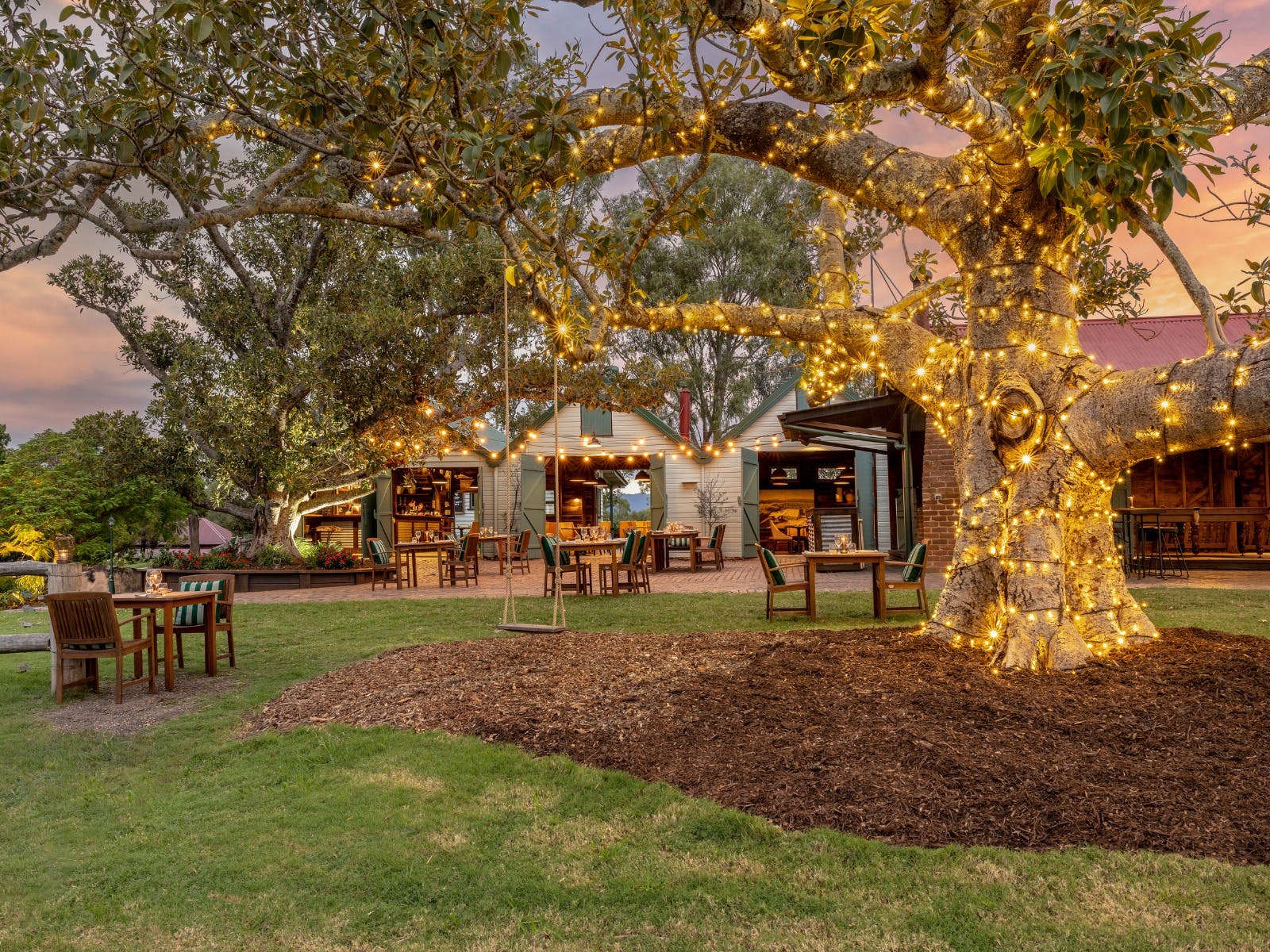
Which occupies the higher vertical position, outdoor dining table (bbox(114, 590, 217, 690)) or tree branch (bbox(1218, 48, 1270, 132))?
tree branch (bbox(1218, 48, 1270, 132))

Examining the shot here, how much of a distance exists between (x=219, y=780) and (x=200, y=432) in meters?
11.9

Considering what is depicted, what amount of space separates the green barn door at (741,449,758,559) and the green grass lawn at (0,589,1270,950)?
655 inches

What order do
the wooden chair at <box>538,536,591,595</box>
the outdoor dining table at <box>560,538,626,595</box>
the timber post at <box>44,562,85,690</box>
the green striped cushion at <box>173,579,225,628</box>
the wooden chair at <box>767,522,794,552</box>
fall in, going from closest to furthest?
the timber post at <box>44,562,85,690</box> < the green striped cushion at <box>173,579,225,628</box> < the wooden chair at <box>538,536,591,595</box> < the outdoor dining table at <box>560,538,626,595</box> < the wooden chair at <box>767,522,794,552</box>

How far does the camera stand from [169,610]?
22.1 feet

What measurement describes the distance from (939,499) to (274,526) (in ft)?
40.2

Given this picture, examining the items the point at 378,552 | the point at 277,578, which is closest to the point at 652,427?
the point at 378,552

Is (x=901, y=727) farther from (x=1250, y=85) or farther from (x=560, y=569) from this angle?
(x=560, y=569)

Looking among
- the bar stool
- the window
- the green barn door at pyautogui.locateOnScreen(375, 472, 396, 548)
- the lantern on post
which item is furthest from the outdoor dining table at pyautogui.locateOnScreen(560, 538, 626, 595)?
the green barn door at pyautogui.locateOnScreen(375, 472, 396, 548)

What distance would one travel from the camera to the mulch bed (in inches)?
127

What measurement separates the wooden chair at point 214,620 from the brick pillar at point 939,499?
10.2 metres

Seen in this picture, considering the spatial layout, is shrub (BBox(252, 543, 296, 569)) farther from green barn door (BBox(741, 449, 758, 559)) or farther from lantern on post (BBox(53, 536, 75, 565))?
green barn door (BBox(741, 449, 758, 559))

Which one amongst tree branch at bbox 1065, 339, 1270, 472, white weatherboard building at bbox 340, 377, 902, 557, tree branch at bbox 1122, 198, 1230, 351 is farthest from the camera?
white weatherboard building at bbox 340, 377, 902, 557

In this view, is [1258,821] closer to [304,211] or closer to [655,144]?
[655,144]

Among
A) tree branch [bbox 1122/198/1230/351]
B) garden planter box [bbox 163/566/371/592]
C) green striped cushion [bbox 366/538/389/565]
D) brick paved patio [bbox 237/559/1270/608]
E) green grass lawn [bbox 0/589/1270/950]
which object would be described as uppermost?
tree branch [bbox 1122/198/1230/351]
